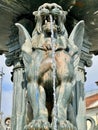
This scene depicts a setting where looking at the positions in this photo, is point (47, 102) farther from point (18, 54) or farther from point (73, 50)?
point (18, 54)

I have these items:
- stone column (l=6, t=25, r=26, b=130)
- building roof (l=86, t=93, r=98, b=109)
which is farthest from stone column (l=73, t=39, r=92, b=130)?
building roof (l=86, t=93, r=98, b=109)

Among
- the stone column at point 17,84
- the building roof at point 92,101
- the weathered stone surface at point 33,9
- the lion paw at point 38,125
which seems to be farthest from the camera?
the building roof at point 92,101

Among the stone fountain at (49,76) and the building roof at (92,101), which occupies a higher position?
the building roof at (92,101)

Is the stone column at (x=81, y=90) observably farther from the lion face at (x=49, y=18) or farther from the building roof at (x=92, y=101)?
the building roof at (x=92, y=101)

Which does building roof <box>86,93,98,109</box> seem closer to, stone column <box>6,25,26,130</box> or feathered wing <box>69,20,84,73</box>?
stone column <box>6,25,26,130</box>

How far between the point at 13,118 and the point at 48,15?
1.67m

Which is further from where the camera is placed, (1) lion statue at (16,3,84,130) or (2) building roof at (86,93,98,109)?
(2) building roof at (86,93,98,109)

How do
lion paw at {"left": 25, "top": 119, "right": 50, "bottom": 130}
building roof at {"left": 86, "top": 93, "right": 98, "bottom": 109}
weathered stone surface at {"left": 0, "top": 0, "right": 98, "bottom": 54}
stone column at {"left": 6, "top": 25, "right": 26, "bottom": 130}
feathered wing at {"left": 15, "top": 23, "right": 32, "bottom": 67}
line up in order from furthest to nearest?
building roof at {"left": 86, "top": 93, "right": 98, "bottom": 109} < weathered stone surface at {"left": 0, "top": 0, "right": 98, "bottom": 54} < stone column at {"left": 6, "top": 25, "right": 26, "bottom": 130} < feathered wing at {"left": 15, "top": 23, "right": 32, "bottom": 67} < lion paw at {"left": 25, "top": 119, "right": 50, "bottom": 130}

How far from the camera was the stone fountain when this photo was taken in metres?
5.67

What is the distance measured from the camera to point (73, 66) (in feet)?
20.0

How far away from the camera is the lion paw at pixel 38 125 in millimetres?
5438

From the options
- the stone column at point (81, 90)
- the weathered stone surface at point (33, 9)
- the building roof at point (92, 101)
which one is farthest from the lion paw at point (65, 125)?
the building roof at point (92, 101)

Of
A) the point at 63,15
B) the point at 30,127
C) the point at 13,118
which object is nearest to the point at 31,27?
the point at 63,15

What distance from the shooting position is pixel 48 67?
586 cm
